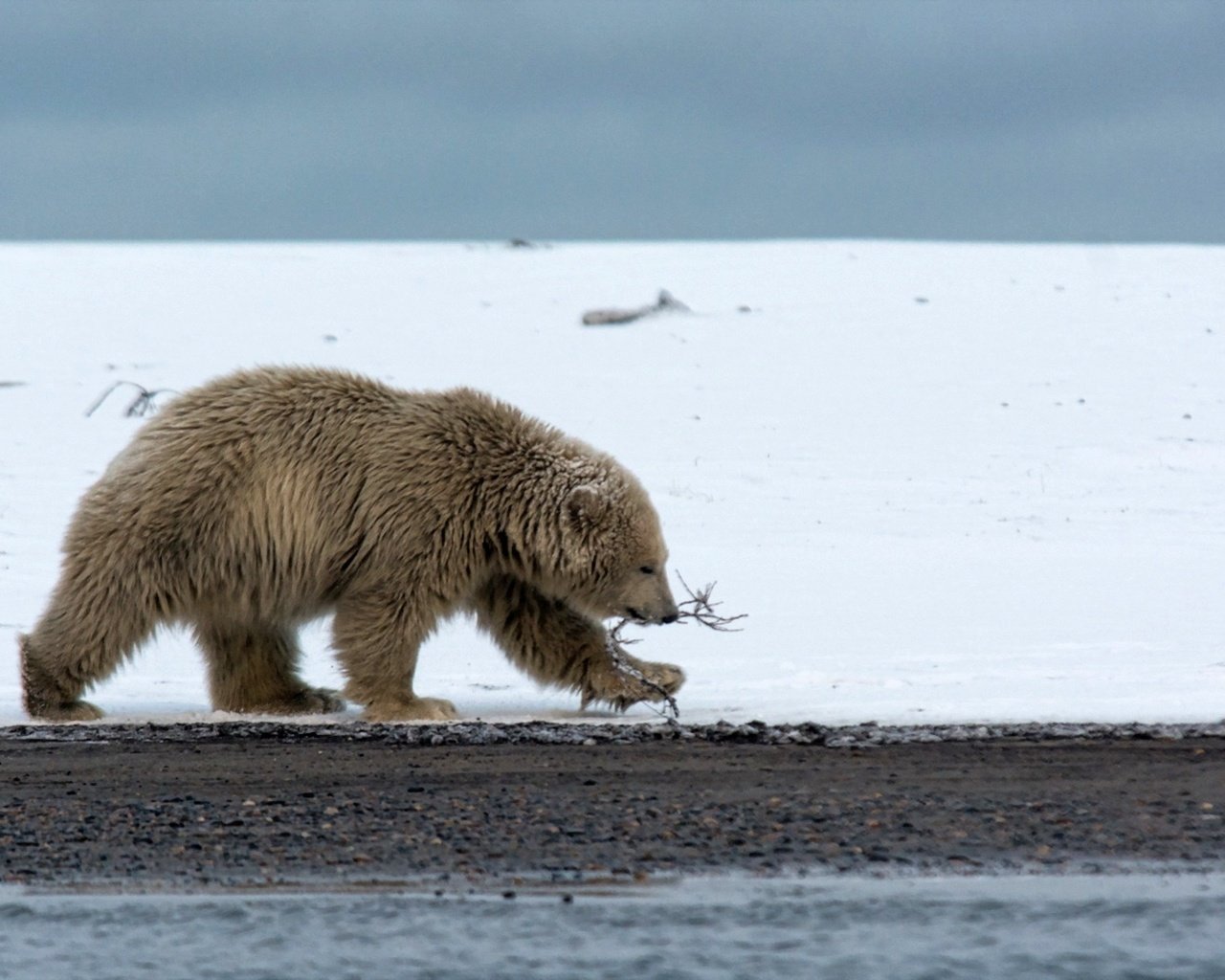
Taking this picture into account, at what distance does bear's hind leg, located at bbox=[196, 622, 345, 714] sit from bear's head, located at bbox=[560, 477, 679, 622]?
135 cm

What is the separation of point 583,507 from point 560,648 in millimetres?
649

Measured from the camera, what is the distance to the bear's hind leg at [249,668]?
8.84 m

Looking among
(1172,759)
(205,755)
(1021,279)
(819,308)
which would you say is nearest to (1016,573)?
(1172,759)

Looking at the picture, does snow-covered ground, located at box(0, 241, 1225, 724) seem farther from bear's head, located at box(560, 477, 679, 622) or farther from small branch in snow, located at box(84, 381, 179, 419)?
bear's head, located at box(560, 477, 679, 622)

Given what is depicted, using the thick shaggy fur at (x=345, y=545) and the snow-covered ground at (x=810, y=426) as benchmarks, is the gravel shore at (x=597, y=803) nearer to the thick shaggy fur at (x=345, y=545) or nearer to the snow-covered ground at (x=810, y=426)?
the thick shaggy fur at (x=345, y=545)

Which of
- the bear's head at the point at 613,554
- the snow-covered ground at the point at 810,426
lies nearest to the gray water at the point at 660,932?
the snow-covered ground at the point at 810,426

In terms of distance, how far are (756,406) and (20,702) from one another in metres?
11.5

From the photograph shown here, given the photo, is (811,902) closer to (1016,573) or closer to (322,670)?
(322,670)

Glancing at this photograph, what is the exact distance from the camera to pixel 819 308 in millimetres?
26031

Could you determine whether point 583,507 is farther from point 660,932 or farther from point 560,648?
point 660,932

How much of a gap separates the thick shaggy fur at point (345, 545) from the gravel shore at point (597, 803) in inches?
25.7

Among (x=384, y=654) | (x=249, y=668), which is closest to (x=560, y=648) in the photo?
(x=384, y=654)

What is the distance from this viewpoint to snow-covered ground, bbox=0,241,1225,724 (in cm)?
969

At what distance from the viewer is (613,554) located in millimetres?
8734
